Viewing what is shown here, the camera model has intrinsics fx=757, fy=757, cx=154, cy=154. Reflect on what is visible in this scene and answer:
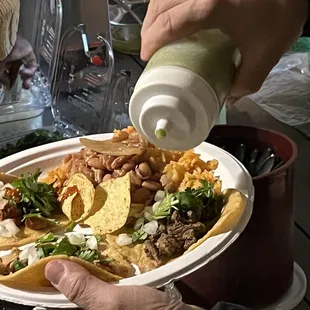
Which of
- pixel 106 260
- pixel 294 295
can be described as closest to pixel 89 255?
pixel 106 260

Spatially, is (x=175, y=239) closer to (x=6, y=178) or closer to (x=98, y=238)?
(x=98, y=238)

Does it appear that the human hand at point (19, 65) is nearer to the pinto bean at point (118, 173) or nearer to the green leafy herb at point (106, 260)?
the pinto bean at point (118, 173)

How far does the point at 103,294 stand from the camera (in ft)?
2.08

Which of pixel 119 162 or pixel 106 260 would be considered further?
pixel 119 162

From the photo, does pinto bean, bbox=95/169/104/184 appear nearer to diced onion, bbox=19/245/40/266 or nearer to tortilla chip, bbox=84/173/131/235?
tortilla chip, bbox=84/173/131/235

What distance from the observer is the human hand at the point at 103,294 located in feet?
2.07

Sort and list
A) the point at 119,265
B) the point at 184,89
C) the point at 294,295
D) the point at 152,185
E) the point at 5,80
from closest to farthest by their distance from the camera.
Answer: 1. the point at 184,89
2. the point at 119,265
3. the point at 152,185
4. the point at 294,295
5. the point at 5,80

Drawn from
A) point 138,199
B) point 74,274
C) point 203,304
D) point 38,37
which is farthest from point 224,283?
point 38,37

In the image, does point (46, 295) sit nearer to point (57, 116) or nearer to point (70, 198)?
point (70, 198)

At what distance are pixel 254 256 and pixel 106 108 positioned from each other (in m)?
0.46

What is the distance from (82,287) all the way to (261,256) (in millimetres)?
323

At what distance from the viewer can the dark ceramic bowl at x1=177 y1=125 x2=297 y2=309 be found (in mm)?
880

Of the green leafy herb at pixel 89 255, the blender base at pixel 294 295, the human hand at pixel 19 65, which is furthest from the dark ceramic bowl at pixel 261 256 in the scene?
the human hand at pixel 19 65

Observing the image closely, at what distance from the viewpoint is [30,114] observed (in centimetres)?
126
